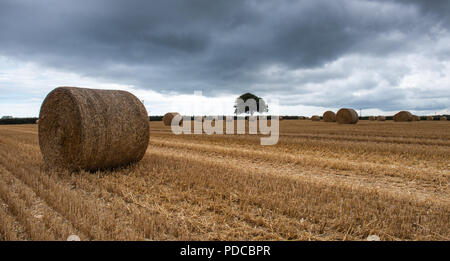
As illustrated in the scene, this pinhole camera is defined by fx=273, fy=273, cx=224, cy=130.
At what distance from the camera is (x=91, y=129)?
6531mm

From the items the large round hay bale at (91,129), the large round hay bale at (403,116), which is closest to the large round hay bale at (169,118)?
the large round hay bale at (91,129)

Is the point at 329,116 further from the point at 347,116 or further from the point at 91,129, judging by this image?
the point at 91,129

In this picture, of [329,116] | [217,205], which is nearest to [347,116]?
[329,116]

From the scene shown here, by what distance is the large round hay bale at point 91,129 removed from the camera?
6.55m

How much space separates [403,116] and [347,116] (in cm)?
1227

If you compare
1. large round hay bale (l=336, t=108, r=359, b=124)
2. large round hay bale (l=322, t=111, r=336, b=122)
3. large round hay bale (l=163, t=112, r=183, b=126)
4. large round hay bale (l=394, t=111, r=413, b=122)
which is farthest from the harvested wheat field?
large round hay bale (l=394, t=111, r=413, b=122)

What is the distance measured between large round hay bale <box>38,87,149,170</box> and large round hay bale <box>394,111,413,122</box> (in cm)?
3717

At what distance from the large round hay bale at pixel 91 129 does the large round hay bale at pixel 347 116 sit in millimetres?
25391

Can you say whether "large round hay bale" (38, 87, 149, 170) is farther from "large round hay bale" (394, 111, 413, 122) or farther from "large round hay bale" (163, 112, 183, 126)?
"large round hay bale" (394, 111, 413, 122)

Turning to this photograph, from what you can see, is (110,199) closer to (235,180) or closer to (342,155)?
(235,180)

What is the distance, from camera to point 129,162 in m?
7.55

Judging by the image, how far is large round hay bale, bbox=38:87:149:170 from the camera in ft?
21.5

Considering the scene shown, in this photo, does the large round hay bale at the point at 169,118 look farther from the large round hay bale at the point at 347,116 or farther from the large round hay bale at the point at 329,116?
the large round hay bale at the point at 329,116
